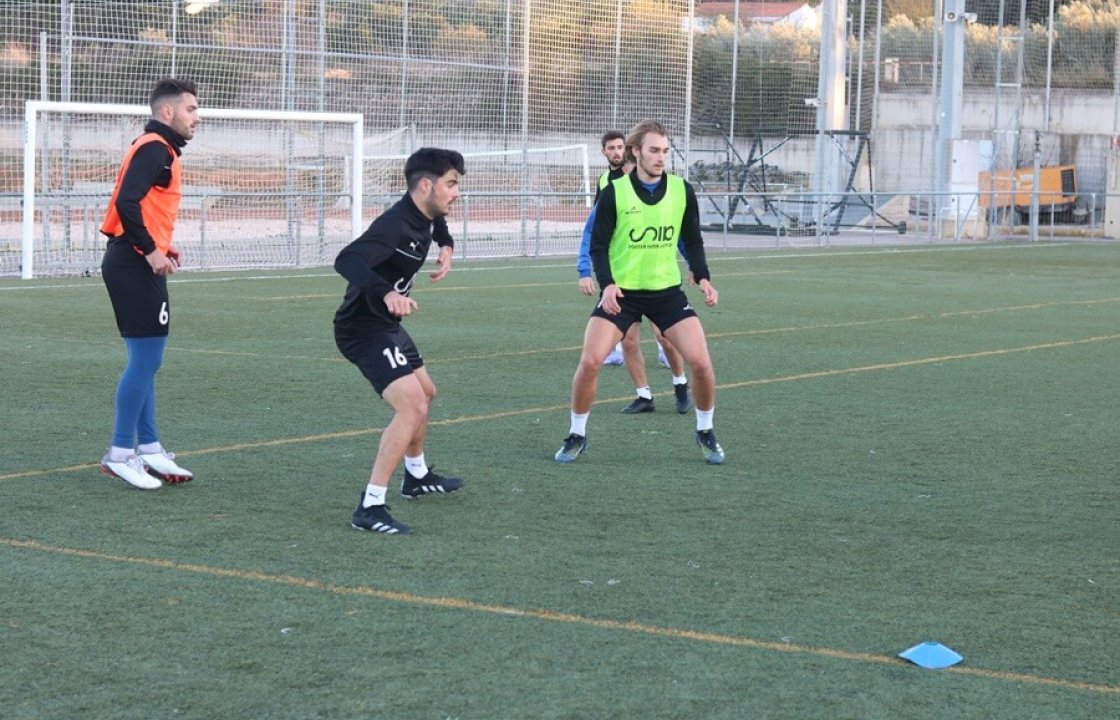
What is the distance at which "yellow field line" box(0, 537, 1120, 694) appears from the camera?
203 inches

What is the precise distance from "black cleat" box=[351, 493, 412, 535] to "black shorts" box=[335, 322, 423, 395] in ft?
1.71

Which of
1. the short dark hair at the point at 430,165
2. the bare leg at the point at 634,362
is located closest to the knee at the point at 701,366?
the bare leg at the point at 634,362

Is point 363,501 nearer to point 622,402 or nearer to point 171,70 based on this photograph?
point 622,402

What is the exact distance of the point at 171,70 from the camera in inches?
991

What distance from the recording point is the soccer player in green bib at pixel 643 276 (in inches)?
356

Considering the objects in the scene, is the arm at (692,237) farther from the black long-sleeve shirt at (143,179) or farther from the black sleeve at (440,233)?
the black long-sleeve shirt at (143,179)

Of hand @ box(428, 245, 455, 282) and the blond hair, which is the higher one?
the blond hair

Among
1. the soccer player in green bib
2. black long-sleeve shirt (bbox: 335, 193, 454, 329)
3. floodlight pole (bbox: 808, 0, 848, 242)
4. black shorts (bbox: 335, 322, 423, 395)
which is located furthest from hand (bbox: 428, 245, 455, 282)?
floodlight pole (bbox: 808, 0, 848, 242)

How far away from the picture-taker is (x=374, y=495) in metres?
7.12

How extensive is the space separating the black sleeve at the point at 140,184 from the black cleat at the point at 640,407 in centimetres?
388

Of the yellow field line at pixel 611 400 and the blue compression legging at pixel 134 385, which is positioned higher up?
the blue compression legging at pixel 134 385

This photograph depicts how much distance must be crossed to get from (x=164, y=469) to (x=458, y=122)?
2193 cm

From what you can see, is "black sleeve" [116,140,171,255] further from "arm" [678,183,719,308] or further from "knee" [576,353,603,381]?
"arm" [678,183,719,308]

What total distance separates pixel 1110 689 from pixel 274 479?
445 centimetres
